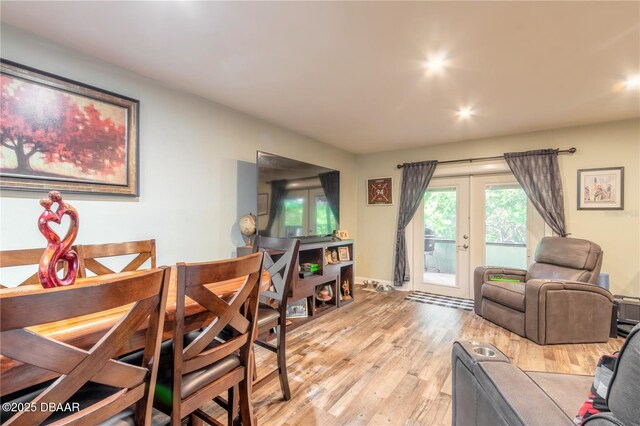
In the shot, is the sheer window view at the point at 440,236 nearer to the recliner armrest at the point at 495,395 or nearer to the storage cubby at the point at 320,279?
the storage cubby at the point at 320,279

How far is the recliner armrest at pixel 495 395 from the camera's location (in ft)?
2.68

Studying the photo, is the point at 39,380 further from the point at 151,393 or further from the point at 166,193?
the point at 166,193

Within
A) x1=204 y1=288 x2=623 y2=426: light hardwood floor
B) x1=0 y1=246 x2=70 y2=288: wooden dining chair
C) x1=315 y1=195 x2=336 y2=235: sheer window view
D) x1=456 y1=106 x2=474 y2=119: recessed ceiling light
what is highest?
x1=456 y1=106 x2=474 y2=119: recessed ceiling light

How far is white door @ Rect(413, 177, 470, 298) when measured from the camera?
4.36 meters

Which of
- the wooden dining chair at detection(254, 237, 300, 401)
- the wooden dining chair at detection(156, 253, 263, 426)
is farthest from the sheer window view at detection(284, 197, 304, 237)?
the wooden dining chair at detection(156, 253, 263, 426)

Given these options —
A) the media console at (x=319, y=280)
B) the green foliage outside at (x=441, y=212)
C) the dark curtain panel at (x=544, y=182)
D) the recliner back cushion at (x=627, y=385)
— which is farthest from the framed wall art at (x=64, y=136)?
the dark curtain panel at (x=544, y=182)

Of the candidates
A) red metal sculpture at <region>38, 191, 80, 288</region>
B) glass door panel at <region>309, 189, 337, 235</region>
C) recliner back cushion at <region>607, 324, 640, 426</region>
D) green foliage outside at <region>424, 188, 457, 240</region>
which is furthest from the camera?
green foliage outside at <region>424, 188, 457, 240</region>

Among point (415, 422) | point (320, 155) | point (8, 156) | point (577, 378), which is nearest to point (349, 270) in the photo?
point (320, 155)

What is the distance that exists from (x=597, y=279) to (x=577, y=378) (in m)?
2.57

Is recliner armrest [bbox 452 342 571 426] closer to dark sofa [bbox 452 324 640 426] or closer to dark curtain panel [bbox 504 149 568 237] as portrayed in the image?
dark sofa [bbox 452 324 640 426]

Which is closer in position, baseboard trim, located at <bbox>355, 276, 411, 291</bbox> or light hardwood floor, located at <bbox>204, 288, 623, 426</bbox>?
light hardwood floor, located at <bbox>204, 288, 623, 426</bbox>

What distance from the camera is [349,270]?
13.9 feet

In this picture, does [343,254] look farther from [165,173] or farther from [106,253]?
[106,253]

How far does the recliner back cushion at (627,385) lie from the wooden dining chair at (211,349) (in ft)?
3.74
